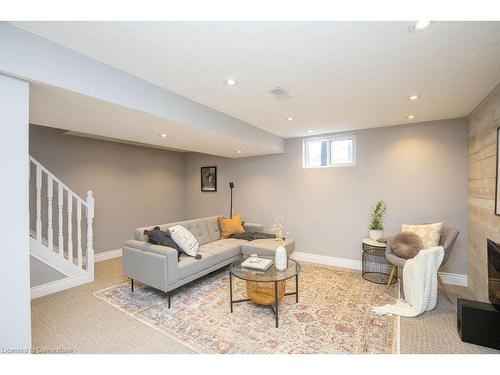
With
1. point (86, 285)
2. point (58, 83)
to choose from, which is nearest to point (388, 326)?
point (58, 83)

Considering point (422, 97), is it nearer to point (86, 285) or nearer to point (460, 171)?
point (460, 171)

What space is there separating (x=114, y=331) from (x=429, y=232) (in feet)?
13.0

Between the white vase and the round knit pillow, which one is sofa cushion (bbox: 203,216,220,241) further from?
the round knit pillow

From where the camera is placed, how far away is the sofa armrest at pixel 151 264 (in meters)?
2.70

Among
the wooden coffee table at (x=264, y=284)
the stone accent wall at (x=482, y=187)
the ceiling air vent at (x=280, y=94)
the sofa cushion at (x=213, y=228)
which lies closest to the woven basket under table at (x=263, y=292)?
the wooden coffee table at (x=264, y=284)

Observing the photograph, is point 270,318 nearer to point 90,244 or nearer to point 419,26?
point 419,26

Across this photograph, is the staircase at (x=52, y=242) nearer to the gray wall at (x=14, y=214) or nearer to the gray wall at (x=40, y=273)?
the gray wall at (x=40, y=273)

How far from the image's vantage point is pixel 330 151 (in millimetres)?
4336

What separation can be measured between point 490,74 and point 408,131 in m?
1.66

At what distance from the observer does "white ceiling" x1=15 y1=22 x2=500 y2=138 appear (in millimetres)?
1430

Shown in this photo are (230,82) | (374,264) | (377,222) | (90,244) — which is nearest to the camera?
(230,82)

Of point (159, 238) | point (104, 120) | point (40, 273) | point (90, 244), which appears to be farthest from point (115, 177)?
point (104, 120)

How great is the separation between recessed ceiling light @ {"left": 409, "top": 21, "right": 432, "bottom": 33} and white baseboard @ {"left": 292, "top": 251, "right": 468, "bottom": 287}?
11.5 feet
